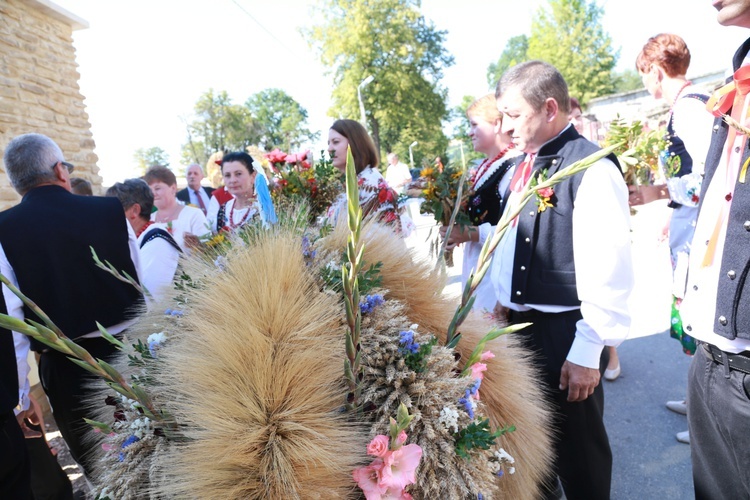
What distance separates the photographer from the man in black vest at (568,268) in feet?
6.16

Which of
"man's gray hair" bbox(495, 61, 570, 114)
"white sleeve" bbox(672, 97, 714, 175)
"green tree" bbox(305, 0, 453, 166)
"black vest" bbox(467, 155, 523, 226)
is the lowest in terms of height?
"black vest" bbox(467, 155, 523, 226)

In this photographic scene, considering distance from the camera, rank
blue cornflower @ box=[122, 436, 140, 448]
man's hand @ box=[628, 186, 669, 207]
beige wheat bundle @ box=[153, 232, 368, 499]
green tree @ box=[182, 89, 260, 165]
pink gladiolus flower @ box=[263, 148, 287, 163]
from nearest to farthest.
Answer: beige wheat bundle @ box=[153, 232, 368, 499]
blue cornflower @ box=[122, 436, 140, 448]
pink gladiolus flower @ box=[263, 148, 287, 163]
man's hand @ box=[628, 186, 669, 207]
green tree @ box=[182, 89, 260, 165]

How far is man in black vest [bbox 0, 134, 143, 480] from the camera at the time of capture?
8.63 ft

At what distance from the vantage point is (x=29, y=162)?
2.76 meters

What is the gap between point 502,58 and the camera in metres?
91.2

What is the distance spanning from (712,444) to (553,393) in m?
0.67

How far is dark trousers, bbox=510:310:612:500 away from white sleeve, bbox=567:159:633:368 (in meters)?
0.17

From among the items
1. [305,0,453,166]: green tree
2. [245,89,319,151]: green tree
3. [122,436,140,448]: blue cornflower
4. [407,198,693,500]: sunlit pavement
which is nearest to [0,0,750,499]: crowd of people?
[407,198,693,500]: sunlit pavement

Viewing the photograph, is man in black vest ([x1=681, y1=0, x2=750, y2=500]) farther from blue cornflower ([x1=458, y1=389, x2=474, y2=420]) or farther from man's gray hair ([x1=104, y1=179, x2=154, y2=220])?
man's gray hair ([x1=104, y1=179, x2=154, y2=220])

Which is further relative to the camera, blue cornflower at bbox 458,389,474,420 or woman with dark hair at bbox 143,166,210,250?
woman with dark hair at bbox 143,166,210,250

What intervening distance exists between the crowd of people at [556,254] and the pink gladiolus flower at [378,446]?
0.41 metres

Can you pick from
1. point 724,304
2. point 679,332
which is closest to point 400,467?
point 724,304

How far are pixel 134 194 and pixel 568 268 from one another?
3.48 meters

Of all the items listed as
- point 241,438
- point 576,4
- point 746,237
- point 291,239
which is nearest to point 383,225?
point 291,239
